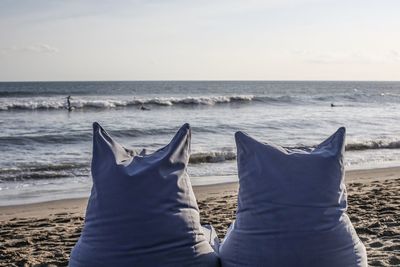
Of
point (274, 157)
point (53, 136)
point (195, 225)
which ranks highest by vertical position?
point (274, 157)

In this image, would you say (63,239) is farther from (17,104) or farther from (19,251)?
(17,104)

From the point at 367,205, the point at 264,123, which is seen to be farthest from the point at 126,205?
the point at 264,123

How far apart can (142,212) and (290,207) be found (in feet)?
2.06

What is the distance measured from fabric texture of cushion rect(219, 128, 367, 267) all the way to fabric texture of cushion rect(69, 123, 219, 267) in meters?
0.25

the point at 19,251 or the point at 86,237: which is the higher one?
the point at 86,237

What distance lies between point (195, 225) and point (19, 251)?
130 inches

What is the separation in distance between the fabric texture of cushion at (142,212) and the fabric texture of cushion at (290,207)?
251 mm

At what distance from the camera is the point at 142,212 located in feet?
7.88

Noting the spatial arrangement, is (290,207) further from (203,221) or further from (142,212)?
(203,221)

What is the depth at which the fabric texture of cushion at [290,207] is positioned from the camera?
2.43 metres

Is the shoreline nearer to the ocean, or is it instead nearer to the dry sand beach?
the dry sand beach

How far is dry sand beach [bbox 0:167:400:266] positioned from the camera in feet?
16.2

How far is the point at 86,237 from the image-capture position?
256cm

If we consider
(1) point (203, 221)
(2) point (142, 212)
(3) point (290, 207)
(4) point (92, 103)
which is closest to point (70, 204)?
(1) point (203, 221)
